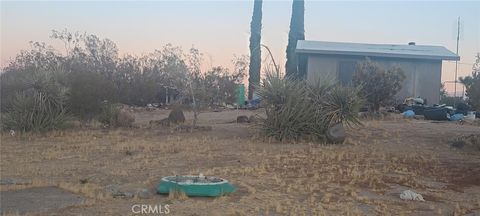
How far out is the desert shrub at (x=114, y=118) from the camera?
1920 centimetres

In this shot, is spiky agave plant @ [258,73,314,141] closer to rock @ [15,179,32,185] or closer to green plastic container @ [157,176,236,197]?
green plastic container @ [157,176,236,197]

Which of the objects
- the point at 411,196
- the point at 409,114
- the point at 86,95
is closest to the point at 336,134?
the point at 411,196

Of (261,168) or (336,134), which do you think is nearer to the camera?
(261,168)

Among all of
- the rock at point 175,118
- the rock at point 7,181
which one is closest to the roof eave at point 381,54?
the rock at point 175,118

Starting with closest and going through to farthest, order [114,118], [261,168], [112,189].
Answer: [112,189] → [261,168] → [114,118]

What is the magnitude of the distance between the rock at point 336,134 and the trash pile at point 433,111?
7689 mm

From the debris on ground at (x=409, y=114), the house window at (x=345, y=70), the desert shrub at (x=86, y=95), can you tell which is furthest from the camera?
the house window at (x=345, y=70)

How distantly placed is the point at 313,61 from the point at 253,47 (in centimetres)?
489

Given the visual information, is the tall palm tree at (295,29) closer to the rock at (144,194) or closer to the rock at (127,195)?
the rock at (144,194)

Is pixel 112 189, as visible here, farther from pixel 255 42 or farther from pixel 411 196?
pixel 255 42

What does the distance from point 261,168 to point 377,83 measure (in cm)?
1326

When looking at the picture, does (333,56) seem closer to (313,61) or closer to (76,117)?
(313,61)

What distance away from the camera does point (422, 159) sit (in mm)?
12547

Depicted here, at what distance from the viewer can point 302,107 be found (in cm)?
1581
